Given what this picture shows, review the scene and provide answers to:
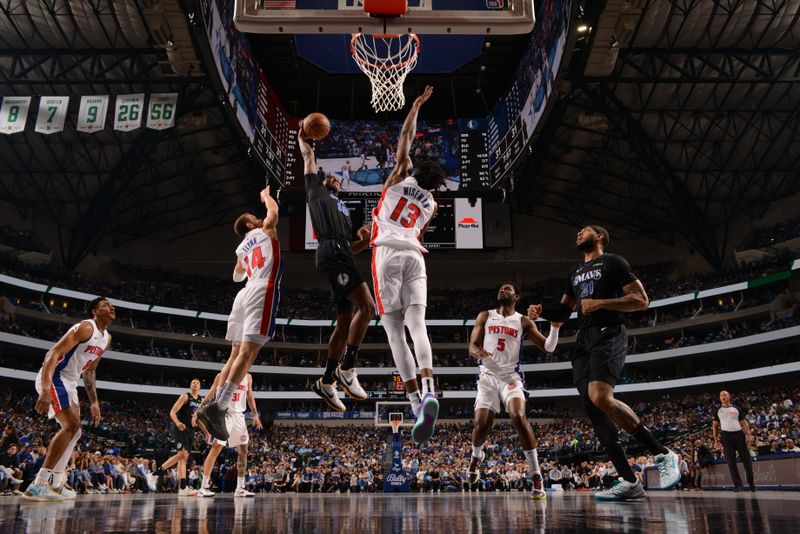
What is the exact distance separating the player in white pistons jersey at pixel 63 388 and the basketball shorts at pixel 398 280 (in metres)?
3.31

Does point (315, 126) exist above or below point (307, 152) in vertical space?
above

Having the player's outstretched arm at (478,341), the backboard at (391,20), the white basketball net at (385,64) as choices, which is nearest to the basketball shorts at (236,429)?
the player's outstretched arm at (478,341)

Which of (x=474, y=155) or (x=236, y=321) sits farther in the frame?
(x=474, y=155)

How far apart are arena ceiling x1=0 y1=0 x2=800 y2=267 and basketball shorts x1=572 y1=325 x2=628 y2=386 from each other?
13273mm

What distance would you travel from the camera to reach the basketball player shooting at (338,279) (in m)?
5.58

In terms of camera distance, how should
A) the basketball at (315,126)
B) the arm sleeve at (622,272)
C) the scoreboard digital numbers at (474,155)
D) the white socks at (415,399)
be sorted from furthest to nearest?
the scoreboard digital numbers at (474,155)
the arm sleeve at (622,272)
the basketball at (315,126)
the white socks at (415,399)

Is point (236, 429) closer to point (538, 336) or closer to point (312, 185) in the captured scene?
point (538, 336)

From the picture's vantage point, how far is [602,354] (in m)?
5.51

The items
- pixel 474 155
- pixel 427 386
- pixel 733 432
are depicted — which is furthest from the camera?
pixel 474 155

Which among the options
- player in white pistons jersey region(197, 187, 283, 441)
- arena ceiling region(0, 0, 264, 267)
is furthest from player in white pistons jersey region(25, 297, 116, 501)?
arena ceiling region(0, 0, 264, 267)

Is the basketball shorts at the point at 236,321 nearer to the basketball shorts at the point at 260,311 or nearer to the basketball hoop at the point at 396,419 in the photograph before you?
the basketball shorts at the point at 260,311

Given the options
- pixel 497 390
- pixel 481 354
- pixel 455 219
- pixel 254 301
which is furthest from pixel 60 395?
pixel 455 219

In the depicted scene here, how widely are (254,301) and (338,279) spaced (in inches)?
33.1

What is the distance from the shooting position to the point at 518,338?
8117mm
